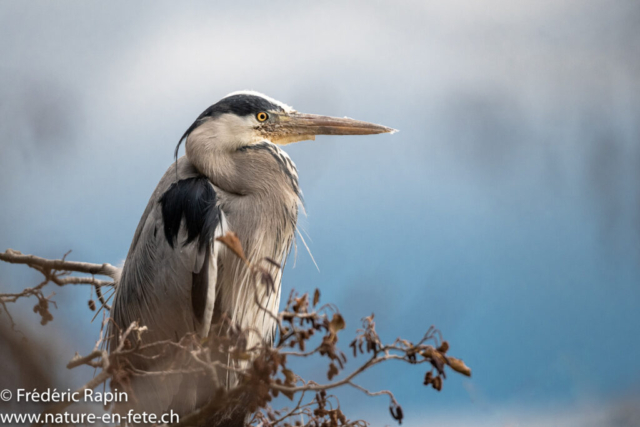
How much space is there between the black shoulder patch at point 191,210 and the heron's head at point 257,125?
4.9 inches

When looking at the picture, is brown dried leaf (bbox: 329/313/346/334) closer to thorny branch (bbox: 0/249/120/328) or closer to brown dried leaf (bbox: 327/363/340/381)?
brown dried leaf (bbox: 327/363/340/381)

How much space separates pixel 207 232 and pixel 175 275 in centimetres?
16

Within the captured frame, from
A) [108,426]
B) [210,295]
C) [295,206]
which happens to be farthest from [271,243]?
[108,426]

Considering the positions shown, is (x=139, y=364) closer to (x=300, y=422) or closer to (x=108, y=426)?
(x=108, y=426)

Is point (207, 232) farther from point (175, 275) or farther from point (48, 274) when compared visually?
point (48, 274)

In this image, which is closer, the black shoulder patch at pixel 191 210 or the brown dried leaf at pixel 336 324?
the brown dried leaf at pixel 336 324

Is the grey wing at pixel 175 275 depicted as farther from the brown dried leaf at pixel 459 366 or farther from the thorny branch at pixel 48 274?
the brown dried leaf at pixel 459 366

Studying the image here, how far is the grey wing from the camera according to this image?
5.16 ft

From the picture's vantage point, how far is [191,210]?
5.23 feet

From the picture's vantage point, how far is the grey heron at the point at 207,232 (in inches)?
62.7

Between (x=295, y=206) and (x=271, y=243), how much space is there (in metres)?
0.15

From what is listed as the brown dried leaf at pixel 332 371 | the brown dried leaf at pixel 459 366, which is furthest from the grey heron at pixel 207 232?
the brown dried leaf at pixel 459 366

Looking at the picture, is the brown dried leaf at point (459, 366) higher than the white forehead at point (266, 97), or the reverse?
the white forehead at point (266, 97)

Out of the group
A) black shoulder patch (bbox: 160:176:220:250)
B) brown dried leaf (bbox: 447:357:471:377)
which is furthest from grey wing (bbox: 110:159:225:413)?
brown dried leaf (bbox: 447:357:471:377)
